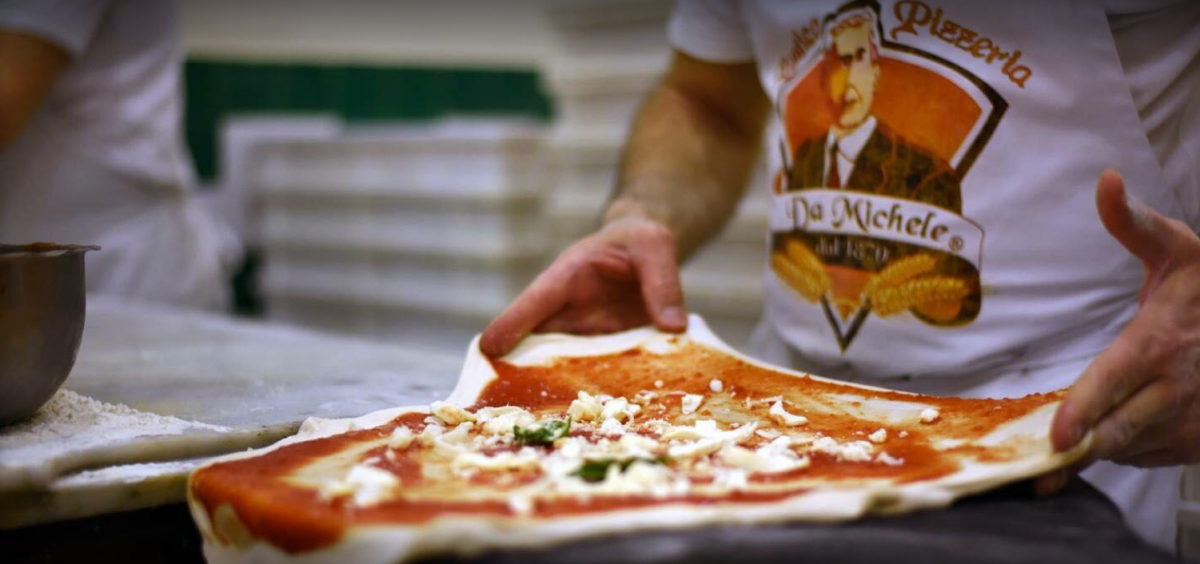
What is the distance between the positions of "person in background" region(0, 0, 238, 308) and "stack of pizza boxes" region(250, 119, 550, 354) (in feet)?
3.55

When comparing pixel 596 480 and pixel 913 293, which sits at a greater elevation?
pixel 913 293

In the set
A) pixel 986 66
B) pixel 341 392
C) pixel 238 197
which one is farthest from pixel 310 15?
pixel 986 66

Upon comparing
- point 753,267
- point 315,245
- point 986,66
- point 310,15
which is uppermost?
point 310,15

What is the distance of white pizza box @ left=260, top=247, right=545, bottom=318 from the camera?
359 cm

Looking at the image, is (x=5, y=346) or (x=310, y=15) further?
(x=310, y=15)

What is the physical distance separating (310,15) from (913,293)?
3.90m

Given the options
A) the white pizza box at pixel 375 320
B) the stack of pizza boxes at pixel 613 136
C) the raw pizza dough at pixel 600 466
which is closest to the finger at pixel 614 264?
the raw pizza dough at pixel 600 466

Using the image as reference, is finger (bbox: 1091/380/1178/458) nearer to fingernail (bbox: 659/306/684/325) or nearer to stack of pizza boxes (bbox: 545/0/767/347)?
fingernail (bbox: 659/306/684/325)

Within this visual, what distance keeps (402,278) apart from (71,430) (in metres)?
3.03

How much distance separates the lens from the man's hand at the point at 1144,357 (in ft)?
2.53

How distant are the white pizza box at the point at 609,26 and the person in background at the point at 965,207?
4.88 feet

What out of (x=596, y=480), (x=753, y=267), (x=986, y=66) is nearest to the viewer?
(x=596, y=480)

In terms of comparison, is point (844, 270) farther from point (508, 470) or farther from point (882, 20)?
point (508, 470)

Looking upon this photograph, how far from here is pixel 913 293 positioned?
1182mm
